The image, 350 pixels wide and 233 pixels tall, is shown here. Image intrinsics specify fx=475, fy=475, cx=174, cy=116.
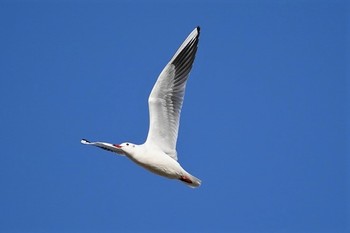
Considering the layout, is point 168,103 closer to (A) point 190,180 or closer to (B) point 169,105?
(B) point 169,105

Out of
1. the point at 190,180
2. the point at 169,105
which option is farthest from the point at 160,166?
the point at 169,105

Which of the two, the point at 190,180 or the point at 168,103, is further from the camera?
the point at 168,103

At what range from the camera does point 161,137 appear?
21.8 ft

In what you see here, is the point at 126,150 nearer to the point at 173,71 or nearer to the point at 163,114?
the point at 163,114

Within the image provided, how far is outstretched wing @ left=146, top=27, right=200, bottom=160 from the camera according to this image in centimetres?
661

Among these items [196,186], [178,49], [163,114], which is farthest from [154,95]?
[196,186]

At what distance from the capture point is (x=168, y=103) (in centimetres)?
662

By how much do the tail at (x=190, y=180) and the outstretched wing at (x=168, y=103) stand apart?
36 cm

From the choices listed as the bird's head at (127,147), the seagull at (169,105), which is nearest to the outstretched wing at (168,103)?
the seagull at (169,105)

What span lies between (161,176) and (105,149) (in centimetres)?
93

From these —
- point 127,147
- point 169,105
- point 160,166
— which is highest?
point 169,105

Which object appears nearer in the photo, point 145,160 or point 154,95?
point 145,160

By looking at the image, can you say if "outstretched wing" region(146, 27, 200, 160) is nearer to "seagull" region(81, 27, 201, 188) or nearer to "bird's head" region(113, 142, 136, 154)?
"seagull" region(81, 27, 201, 188)

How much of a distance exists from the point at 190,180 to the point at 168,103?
1.10 meters
